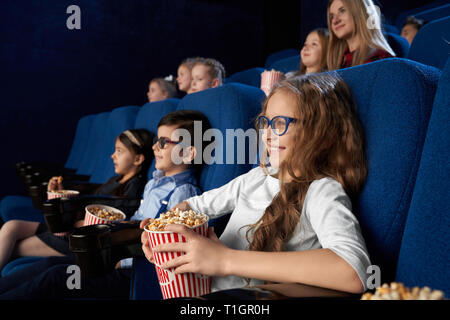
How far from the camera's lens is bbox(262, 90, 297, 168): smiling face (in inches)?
28.1

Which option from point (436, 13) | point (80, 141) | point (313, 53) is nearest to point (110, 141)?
point (80, 141)

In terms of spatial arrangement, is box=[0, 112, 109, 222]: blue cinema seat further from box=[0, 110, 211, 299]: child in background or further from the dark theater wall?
box=[0, 110, 211, 299]: child in background

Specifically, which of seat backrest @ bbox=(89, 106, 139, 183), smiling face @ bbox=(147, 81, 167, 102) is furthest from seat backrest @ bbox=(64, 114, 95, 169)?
seat backrest @ bbox=(89, 106, 139, 183)

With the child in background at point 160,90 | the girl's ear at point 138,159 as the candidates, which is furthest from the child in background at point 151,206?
the child in background at point 160,90

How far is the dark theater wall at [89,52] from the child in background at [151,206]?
238cm

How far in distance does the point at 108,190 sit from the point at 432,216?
1.53 m

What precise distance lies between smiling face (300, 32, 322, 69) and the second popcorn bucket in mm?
1356

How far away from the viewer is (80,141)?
11.5ft

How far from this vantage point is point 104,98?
13.0 feet

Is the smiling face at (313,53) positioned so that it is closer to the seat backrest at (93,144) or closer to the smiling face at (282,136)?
the smiling face at (282,136)

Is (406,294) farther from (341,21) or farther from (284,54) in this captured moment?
(284,54)

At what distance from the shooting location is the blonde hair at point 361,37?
140cm

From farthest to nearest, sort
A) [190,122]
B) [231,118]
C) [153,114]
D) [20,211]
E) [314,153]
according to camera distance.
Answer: [20,211] < [153,114] < [190,122] < [231,118] < [314,153]

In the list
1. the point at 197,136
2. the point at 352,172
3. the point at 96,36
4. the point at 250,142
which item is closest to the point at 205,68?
the point at 197,136
